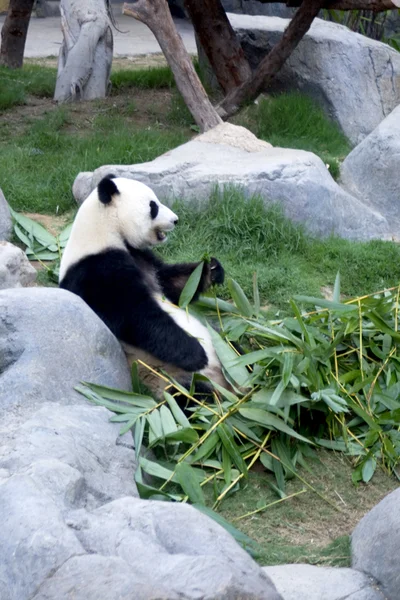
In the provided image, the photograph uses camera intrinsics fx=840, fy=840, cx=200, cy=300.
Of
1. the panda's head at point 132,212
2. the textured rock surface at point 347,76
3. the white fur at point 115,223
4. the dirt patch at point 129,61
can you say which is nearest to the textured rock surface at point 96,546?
the white fur at point 115,223

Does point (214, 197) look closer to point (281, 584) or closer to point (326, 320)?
point (326, 320)

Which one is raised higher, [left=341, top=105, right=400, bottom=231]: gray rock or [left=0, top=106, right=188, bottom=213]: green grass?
[left=341, top=105, right=400, bottom=231]: gray rock

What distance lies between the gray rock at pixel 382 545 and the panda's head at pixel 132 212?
1.84 meters

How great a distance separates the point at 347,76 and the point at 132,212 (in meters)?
4.36

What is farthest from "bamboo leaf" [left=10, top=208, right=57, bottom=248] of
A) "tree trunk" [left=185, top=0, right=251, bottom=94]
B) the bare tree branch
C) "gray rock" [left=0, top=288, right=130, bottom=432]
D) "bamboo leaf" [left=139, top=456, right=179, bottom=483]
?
the bare tree branch

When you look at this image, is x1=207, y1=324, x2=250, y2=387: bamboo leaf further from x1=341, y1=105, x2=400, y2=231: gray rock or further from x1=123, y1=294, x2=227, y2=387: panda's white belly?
x1=341, y1=105, x2=400, y2=231: gray rock

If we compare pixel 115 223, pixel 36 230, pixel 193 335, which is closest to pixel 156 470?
pixel 193 335

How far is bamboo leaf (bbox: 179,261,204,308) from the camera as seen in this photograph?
4.21m

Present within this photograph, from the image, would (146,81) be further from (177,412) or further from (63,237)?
(177,412)

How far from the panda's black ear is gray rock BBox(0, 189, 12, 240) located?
133cm

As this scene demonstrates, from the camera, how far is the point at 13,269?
4.41 m

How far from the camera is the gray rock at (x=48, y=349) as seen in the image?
322 centimetres

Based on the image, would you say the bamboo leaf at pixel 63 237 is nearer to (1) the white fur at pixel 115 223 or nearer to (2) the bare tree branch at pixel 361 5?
(1) the white fur at pixel 115 223

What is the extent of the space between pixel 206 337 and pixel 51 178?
2391 mm
